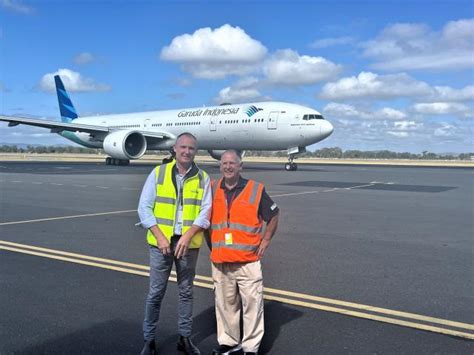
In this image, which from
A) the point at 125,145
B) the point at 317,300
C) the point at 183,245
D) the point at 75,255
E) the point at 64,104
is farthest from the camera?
the point at 64,104

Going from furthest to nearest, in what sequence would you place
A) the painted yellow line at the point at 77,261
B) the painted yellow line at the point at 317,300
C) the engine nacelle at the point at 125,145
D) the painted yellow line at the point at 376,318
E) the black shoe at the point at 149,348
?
the engine nacelle at the point at 125,145, the painted yellow line at the point at 77,261, the painted yellow line at the point at 317,300, the painted yellow line at the point at 376,318, the black shoe at the point at 149,348

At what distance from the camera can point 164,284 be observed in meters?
3.80

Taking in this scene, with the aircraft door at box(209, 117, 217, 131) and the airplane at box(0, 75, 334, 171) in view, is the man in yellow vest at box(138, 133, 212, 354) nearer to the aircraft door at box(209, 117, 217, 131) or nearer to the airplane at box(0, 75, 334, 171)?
the airplane at box(0, 75, 334, 171)

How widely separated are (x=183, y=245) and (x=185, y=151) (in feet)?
2.34

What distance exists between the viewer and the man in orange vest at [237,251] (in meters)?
3.66

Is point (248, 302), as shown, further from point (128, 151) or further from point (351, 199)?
point (128, 151)

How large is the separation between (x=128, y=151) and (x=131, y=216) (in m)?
20.5

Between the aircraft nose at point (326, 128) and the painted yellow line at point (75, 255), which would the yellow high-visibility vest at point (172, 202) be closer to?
the painted yellow line at point (75, 255)

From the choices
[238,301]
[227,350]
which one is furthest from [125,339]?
[238,301]

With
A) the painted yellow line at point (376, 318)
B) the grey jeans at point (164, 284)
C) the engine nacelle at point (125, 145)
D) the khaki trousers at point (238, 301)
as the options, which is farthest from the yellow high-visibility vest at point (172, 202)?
the engine nacelle at point (125, 145)

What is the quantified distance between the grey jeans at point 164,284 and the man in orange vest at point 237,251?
21cm

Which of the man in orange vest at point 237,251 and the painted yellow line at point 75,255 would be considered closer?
the man in orange vest at point 237,251

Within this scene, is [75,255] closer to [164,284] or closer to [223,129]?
[164,284]

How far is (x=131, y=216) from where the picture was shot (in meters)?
10.2
